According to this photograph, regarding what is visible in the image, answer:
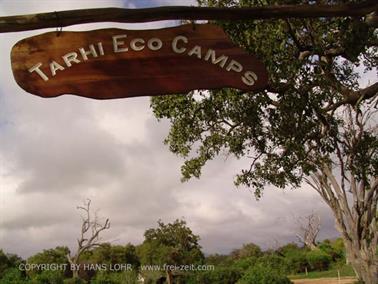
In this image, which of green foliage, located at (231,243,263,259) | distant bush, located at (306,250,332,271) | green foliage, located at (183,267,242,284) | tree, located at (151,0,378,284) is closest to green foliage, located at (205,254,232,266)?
green foliage, located at (231,243,263,259)

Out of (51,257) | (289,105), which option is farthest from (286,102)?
(51,257)

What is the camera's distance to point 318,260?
50.9m

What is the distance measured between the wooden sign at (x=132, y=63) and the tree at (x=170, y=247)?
137ft

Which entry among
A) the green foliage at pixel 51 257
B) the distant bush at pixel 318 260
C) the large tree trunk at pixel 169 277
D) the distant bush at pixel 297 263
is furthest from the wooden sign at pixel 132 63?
the distant bush at pixel 318 260

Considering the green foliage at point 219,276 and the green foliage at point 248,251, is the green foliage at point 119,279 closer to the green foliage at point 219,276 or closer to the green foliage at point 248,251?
the green foliage at point 219,276

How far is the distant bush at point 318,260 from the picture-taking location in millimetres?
50812

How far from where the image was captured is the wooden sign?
3441 millimetres

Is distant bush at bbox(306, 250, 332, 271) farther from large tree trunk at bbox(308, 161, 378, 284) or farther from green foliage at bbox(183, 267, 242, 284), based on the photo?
large tree trunk at bbox(308, 161, 378, 284)

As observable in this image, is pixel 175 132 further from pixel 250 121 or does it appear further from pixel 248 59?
pixel 248 59

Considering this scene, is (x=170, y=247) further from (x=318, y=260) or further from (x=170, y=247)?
(x=318, y=260)

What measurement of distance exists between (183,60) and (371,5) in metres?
1.51

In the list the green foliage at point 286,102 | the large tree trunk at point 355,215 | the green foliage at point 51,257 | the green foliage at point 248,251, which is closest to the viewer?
the green foliage at point 286,102

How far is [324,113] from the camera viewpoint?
25.1 feet

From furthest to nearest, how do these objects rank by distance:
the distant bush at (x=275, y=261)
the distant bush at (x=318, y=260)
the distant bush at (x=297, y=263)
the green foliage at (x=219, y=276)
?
the distant bush at (x=297, y=263) → the distant bush at (x=318, y=260) → the distant bush at (x=275, y=261) → the green foliage at (x=219, y=276)
